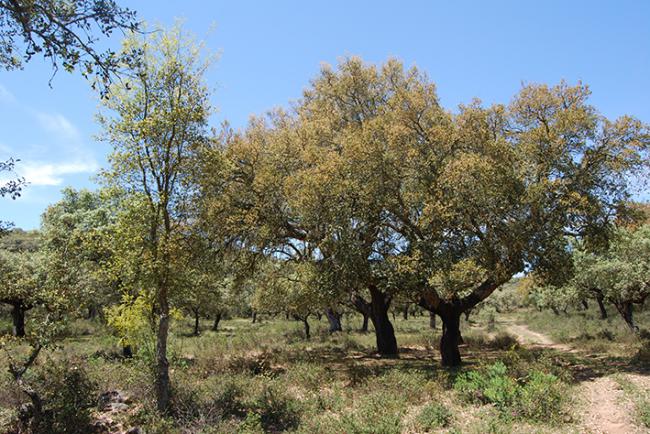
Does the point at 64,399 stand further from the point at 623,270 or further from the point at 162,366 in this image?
the point at 623,270

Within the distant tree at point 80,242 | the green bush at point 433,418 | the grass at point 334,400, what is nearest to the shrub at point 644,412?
the grass at point 334,400

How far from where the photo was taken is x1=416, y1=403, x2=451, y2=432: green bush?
9.22m

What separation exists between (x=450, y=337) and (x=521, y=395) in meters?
7.35

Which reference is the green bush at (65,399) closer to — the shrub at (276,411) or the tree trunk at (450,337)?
the shrub at (276,411)

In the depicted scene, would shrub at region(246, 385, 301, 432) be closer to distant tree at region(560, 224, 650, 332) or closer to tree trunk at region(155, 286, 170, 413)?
tree trunk at region(155, 286, 170, 413)

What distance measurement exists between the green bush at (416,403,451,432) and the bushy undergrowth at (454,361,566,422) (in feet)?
3.98

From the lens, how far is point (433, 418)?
945 centimetres

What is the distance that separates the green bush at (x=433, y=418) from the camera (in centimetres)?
922

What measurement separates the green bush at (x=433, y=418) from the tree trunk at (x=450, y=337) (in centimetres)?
753

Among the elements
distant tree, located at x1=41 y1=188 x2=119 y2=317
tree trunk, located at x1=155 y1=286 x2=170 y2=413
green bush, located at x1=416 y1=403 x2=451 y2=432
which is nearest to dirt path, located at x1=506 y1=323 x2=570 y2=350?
green bush, located at x1=416 y1=403 x2=451 y2=432

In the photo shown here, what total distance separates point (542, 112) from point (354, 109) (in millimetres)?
8825

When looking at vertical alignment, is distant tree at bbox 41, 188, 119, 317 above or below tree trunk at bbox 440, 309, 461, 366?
above

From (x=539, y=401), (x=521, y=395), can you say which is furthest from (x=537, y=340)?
(x=539, y=401)

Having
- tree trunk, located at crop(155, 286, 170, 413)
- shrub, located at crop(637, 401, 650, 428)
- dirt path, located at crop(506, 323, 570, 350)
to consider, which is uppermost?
tree trunk, located at crop(155, 286, 170, 413)
